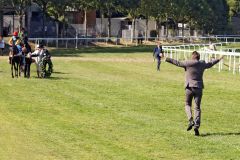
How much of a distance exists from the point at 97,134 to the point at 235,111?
588 centimetres

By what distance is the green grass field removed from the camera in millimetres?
13164

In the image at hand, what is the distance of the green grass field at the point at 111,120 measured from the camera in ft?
43.2

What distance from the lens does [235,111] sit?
19.6 m

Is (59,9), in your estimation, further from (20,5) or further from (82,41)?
(20,5)

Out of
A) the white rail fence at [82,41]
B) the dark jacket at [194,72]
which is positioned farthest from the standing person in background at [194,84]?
the white rail fence at [82,41]

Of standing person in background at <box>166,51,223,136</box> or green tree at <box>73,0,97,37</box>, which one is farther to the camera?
green tree at <box>73,0,97,37</box>

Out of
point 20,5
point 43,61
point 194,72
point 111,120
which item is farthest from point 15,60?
point 20,5

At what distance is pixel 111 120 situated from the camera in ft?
56.8

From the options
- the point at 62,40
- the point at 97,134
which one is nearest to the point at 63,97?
the point at 97,134

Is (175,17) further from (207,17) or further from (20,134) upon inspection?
(20,134)

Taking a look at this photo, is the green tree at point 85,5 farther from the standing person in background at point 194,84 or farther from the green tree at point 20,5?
the standing person in background at point 194,84

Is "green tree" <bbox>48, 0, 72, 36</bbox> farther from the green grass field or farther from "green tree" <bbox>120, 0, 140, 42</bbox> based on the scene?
the green grass field

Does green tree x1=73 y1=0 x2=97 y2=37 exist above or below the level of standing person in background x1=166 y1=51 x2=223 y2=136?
above

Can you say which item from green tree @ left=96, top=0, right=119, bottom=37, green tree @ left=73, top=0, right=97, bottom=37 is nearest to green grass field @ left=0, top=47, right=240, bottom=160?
green tree @ left=73, top=0, right=97, bottom=37
